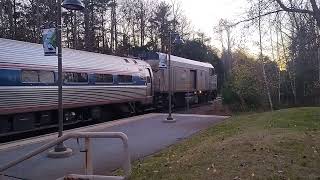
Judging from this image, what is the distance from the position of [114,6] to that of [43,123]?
39.2 meters

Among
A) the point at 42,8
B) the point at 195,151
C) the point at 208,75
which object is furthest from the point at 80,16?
the point at 195,151

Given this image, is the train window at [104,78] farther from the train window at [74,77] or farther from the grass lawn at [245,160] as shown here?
the grass lawn at [245,160]

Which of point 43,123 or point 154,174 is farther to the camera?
point 43,123

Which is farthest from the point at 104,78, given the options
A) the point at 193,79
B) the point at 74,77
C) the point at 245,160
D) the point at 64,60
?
the point at 193,79

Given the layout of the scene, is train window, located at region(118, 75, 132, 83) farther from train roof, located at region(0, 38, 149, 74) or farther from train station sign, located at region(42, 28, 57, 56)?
train station sign, located at region(42, 28, 57, 56)

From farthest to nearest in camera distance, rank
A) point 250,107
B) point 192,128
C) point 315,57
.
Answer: point 315,57 → point 250,107 → point 192,128

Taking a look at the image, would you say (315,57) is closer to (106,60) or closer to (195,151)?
(106,60)

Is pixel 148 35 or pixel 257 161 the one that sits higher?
pixel 148 35

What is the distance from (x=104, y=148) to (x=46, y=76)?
22.3 feet

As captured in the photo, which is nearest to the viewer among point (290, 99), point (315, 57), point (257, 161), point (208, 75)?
point (257, 161)

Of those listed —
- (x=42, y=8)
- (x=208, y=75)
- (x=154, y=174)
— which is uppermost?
(x=42, y=8)

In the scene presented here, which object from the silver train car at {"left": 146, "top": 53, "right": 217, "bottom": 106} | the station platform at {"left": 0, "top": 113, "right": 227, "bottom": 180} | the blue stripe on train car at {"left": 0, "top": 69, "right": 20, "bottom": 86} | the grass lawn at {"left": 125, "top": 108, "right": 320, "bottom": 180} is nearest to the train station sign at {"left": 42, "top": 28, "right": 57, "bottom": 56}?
the station platform at {"left": 0, "top": 113, "right": 227, "bottom": 180}

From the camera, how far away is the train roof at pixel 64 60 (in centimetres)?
1598

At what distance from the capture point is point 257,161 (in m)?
8.24
